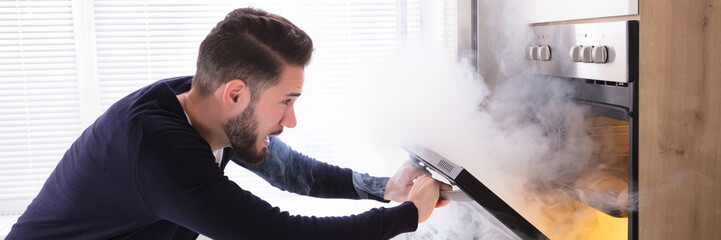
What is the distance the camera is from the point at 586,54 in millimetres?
1350

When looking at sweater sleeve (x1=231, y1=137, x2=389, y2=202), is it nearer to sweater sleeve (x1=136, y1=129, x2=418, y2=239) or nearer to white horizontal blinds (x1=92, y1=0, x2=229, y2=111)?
sweater sleeve (x1=136, y1=129, x2=418, y2=239)

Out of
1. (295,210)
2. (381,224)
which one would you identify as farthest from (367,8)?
Result: (381,224)

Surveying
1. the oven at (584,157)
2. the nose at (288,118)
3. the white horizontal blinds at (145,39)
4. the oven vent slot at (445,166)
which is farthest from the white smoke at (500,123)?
the white horizontal blinds at (145,39)

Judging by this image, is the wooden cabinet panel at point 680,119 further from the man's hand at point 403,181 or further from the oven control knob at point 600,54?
the man's hand at point 403,181

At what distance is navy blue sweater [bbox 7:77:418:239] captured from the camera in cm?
114

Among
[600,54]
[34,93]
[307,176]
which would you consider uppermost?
[600,54]

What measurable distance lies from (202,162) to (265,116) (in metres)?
0.20

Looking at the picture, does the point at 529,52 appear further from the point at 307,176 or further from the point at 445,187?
the point at 307,176

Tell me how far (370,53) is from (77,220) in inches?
62.6

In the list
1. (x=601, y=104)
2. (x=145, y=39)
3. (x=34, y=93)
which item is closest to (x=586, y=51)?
(x=601, y=104)

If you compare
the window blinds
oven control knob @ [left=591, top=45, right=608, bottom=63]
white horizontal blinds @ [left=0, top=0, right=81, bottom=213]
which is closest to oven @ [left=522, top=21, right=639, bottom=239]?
oven control knob @ [left=591, top=45, right=608, bottom=63]

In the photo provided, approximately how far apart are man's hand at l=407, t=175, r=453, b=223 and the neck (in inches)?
17.3

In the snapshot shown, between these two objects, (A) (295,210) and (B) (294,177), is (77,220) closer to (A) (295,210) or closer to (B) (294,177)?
(B) (294,177)

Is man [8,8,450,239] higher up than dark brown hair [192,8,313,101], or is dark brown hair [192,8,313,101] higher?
dark brown hair [192,8,313,101]
